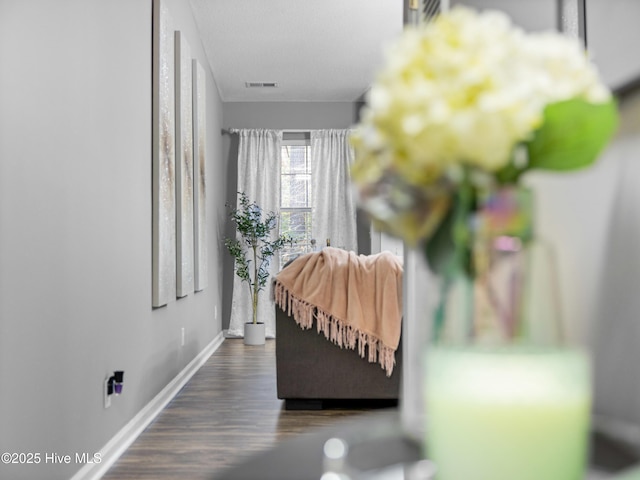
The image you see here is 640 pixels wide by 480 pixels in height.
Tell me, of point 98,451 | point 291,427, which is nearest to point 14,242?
point 98,451

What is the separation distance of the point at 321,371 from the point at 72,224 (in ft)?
5.84

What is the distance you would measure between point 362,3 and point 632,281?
14.2 ft

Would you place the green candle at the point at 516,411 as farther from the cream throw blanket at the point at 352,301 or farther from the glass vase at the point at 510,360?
the cream throw blanket at the point at 352,301

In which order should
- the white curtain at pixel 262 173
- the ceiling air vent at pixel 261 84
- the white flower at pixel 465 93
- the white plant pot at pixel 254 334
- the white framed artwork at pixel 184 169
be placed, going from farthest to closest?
1. the white curtain at pixel 262 173
2. the ceiling air vent at pixel 261 84
3. the white plant pot at pixel 254 334
4. the white framed artwork at pixel 184 169
5. the white flower at pixel 465 93

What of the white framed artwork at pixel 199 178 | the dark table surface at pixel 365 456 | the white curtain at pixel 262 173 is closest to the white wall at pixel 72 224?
the dark table surface at pixel 365 456

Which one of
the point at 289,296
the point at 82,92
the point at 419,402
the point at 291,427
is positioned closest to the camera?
the point at 419,402

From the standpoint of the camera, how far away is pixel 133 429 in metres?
2.90

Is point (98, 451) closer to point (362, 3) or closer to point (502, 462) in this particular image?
point (502, 462)

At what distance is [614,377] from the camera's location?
0.72 m

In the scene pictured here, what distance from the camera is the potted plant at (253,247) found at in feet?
20.1

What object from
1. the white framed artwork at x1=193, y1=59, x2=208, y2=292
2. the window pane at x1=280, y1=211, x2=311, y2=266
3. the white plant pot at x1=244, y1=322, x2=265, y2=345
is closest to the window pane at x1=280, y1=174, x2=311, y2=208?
the window pane at x1=280, y1=211, x2=311, y2=266

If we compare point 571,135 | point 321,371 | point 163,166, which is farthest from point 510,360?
point 163,166

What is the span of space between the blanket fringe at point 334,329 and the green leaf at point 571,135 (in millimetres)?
2913

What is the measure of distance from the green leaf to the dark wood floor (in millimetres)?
1652
